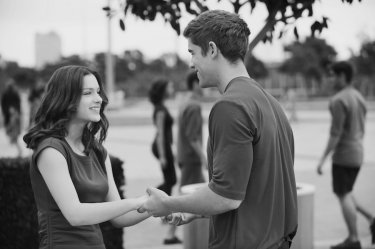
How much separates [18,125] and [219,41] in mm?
12411

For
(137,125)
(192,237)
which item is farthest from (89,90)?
(137,125)

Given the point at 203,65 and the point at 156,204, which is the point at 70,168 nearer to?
the point at 156,204

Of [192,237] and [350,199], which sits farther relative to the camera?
[350,199]

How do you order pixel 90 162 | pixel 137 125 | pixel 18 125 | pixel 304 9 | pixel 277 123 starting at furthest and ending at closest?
pixel 137 125
pixel 18 125
pixel 304 9
pixel 90 162
pixel 277 123

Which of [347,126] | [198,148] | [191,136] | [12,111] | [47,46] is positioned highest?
[47,46]

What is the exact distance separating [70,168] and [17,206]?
2274mm

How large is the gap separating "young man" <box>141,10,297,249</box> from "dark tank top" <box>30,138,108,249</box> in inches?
14.3

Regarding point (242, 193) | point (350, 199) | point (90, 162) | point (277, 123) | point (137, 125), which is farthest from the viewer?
point (137, 125)

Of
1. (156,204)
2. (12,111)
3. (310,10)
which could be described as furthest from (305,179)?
(156,204)

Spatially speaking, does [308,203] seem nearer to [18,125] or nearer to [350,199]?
[350,199]

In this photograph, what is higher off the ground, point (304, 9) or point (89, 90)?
point (304, 9)

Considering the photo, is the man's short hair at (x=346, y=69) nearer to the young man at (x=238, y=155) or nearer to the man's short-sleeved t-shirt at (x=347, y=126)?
the man's short-sleeved t-shirt at (x=347, y=126)

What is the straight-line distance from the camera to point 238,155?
6.75ft

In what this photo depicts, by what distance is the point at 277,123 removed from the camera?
2.30m
